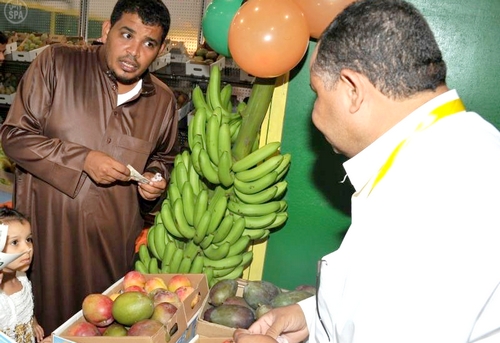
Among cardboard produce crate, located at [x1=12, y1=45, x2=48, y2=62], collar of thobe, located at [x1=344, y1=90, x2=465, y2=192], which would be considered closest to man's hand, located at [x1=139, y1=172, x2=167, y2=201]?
collar of thobe, located at [x1=344, y1=90, x2=465, y2=192]

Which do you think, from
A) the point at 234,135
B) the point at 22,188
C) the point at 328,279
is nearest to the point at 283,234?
the point at 234,135

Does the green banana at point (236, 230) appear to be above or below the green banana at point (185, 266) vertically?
above

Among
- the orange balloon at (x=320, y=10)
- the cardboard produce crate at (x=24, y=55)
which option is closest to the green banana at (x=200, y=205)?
the orange balloon at (x=320, y=10)

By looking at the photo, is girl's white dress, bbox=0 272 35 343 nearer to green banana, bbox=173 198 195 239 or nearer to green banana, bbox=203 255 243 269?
green banana, bbox=173 198 195 239

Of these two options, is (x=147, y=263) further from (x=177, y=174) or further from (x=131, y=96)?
(x=131, y=96)

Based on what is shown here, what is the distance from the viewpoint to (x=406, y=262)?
3.93 ft

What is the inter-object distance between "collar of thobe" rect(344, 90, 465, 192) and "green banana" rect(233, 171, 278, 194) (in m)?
1.32

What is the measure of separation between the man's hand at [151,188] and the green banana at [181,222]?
0.20 metres

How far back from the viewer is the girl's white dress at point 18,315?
2.30 metres

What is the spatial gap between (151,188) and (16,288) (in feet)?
2.71

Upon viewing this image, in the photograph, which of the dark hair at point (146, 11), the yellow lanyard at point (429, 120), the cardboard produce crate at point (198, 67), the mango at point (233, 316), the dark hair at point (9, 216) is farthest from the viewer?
the cardboard produce crate at point (198, 67)

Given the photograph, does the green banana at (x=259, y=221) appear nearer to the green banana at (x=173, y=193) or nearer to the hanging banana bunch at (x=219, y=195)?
the hanging banana bunch at (x=219, y=195)

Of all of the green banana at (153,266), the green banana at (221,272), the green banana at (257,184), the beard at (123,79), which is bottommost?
the green banana at (153,266)

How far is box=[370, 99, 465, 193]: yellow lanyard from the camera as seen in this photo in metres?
1.32
